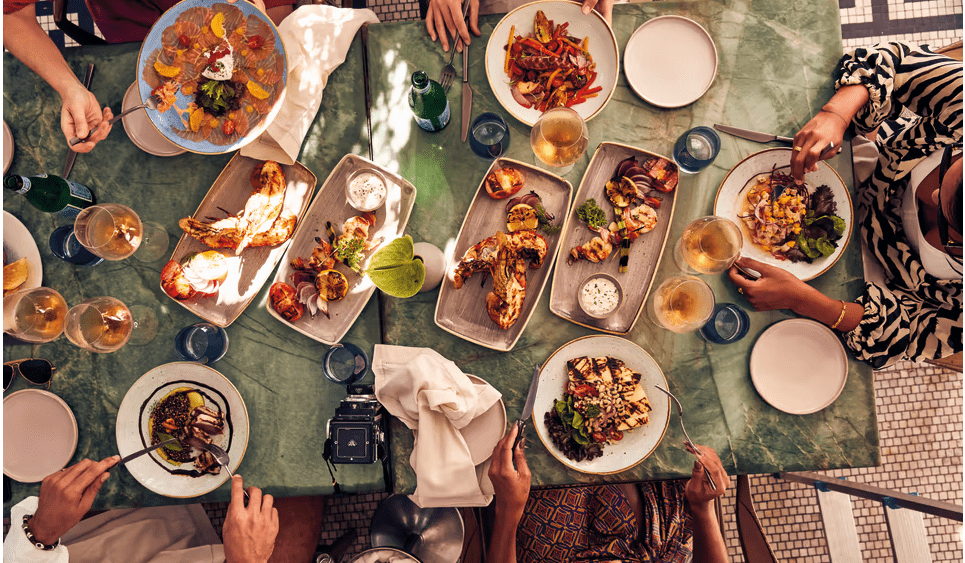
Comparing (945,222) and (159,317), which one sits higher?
(945,222)

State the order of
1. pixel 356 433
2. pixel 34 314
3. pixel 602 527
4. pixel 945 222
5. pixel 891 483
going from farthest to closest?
1. pixel 891 483
2. pixel 602 527
3. pixel 34 314
4. pixel 356 433
5. pixel 945 222

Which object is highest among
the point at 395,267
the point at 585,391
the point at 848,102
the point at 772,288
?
the point at 848,102

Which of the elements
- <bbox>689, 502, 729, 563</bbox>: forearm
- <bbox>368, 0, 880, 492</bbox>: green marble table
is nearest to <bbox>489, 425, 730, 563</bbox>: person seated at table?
<bbox>689, 502, 729, 563</bbox>: forearm

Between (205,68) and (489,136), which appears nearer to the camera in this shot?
(205,68)

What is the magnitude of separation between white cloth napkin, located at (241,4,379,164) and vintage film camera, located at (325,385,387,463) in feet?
2.95

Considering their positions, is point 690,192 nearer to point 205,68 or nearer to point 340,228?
point 340,228

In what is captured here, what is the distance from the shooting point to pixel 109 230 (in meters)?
1.59

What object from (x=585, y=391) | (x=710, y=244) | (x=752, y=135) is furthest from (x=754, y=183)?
(x=585, y=391)

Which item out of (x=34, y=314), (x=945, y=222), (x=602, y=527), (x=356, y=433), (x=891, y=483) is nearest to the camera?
(x=945, y=222)

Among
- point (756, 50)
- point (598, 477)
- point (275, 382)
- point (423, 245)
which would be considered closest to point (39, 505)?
point (275, 382)

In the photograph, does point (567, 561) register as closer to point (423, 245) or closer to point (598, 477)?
point (598, 477)

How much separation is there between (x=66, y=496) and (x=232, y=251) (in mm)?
971

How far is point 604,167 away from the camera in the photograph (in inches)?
65.0

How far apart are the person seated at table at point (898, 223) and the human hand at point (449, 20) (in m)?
1.21
